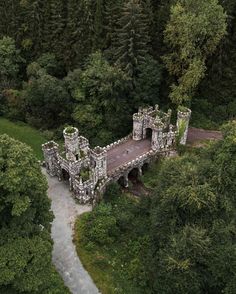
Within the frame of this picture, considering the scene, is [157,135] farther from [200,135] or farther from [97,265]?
[97,265]

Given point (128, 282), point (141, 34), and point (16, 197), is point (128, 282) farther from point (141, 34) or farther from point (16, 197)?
point (141, 34)

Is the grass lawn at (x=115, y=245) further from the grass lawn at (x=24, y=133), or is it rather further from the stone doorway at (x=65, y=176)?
the grass lawn at (x=24, y=133)

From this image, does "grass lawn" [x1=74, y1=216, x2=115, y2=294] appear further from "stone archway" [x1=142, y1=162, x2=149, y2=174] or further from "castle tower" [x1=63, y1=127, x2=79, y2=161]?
"stone archway" [x1=142, y1=162, x2=149, y2=174]

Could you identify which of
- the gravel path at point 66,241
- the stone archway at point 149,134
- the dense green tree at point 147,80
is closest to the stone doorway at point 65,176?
the gravel path at point 66,241

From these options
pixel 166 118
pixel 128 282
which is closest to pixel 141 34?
pixel 166 118

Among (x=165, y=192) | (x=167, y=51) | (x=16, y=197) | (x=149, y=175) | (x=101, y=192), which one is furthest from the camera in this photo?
(x=167, y=51)

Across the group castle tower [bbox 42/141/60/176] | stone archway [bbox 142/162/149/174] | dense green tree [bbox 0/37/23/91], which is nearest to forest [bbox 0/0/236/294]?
dense green tree [bbox 0/37/23/91]

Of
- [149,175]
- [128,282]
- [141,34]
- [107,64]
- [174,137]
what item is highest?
[141,34]
